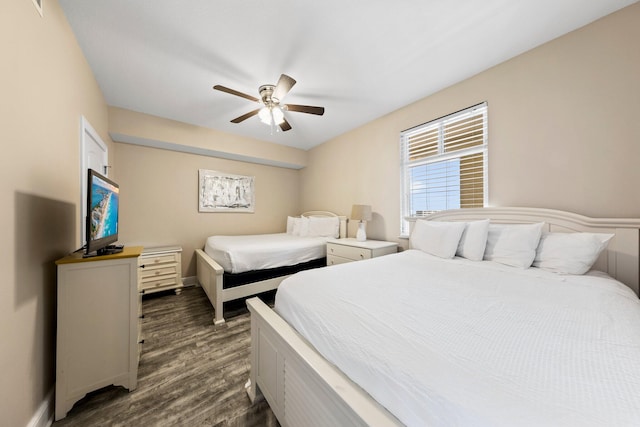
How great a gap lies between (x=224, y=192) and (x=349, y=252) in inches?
101

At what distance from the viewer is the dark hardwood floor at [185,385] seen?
1.28 metres

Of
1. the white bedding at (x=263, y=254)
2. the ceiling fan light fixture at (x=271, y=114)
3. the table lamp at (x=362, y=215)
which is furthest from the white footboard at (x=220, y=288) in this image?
the ceiling fan light fixture at (x=271, y=114)

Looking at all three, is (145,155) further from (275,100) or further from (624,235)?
(624,235)

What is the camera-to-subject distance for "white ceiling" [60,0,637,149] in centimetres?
155

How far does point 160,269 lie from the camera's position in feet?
9.97

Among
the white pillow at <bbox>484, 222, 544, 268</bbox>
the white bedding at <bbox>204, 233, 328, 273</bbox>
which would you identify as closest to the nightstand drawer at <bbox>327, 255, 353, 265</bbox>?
the white bedding at <bbox>204, 233, 328, 273</bbox>

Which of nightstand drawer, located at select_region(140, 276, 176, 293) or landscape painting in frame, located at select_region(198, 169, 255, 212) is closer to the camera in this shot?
nightstand drawer, located at select_region(140, 276, 176, 293)

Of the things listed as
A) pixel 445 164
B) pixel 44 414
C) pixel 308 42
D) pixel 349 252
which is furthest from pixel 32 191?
pixel 445 164

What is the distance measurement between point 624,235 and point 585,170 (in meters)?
0.54

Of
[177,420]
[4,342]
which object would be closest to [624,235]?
[177,420]

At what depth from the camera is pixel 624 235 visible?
1.50m

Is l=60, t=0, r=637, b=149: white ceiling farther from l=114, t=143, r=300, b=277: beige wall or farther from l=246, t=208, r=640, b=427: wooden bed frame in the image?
l=246, t=208, r=640, b=427: wooden bed frame

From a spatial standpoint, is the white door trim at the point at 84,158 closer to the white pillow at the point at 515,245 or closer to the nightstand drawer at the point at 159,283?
the nightstand drawer at the point at 159,283

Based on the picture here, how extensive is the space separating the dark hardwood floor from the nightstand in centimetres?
137
